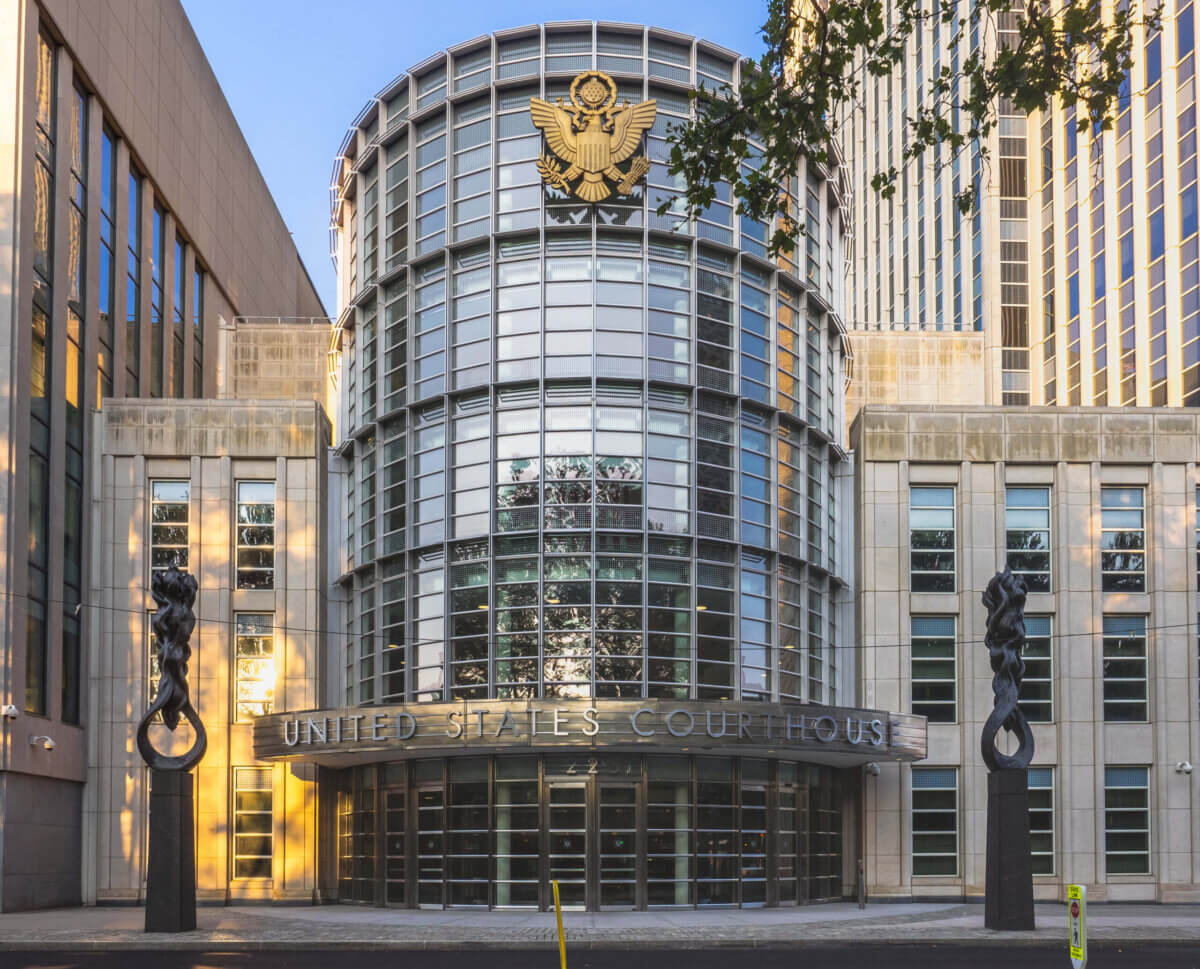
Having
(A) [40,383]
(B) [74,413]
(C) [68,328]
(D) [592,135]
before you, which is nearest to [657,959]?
(D) [592,135]

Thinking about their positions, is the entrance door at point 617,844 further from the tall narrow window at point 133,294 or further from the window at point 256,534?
the tall narrow window at point 133,294

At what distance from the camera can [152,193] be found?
48.1 metres

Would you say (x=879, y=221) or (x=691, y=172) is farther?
(x=879, y=221)

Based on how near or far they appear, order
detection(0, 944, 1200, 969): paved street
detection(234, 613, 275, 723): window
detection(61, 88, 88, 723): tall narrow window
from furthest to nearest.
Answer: detection(234, 613, 275, 723): window → detection(61, 88, 88, 723): tall narrow window → detection(0, 944, 1200, 969): paved street

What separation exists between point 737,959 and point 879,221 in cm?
8916

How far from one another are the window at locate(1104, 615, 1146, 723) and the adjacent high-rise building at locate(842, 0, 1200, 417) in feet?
33.5

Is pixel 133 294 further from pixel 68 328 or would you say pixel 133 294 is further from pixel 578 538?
pixel 578 538

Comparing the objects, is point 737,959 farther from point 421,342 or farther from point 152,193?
point 152,193

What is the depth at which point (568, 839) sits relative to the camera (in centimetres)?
3469

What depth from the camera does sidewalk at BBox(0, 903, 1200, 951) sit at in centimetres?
2688

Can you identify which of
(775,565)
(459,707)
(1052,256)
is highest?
(1052,256)

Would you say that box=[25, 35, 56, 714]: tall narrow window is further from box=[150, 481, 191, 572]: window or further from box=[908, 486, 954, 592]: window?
box=[908, 486, 954, 592]: window

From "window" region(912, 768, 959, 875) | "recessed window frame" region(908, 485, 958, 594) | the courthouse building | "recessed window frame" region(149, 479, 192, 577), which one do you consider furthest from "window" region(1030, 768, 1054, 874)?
"recessed window frame" region(149, 479, 192, 577)

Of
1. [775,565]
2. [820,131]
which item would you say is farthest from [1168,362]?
[820,131]
